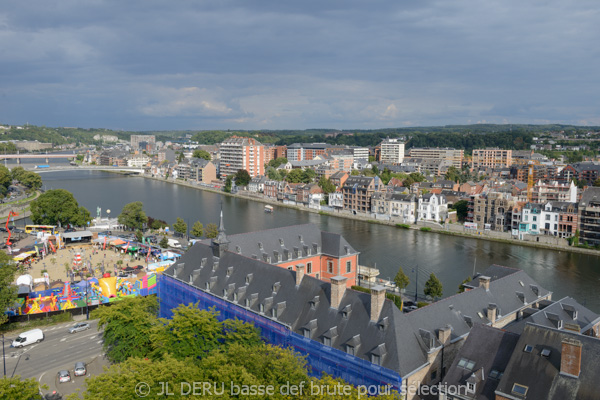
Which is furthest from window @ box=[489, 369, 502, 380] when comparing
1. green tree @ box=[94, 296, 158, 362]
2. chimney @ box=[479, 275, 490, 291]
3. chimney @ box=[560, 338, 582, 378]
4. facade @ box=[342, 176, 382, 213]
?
facade @ box=[342, 176, 382, 213]

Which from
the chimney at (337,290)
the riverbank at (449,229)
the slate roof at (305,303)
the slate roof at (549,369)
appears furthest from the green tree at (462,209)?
the slate roof at (549,369)

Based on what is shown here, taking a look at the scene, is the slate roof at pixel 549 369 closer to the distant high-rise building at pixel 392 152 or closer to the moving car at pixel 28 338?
the moving car at pixel 28 338

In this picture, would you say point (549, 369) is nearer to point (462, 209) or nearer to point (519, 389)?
point (519, 389)

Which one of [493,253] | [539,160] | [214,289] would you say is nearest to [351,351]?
[214,289]

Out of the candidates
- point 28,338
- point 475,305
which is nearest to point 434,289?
point 475,305

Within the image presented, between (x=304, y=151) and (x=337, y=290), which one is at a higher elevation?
(x=304, y=151)

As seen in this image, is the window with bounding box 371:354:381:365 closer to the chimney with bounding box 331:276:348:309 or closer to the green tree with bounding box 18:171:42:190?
the chimney with bounding box 331:276:348:309

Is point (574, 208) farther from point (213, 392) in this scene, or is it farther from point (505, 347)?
point (213, 392)
